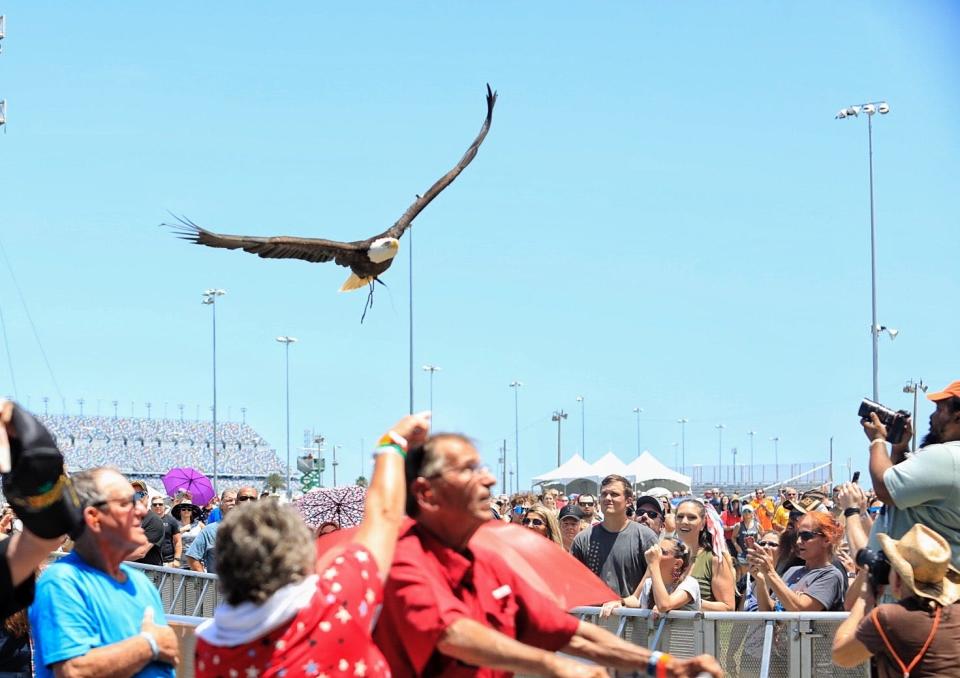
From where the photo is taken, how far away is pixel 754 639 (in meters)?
6.50

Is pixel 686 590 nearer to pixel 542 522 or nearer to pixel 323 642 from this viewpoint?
pixel 542 522

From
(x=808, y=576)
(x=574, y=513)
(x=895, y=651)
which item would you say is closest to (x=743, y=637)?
(x=808, y=576)

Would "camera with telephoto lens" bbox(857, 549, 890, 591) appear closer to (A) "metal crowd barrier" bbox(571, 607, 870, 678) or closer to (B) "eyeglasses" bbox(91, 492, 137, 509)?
(A) "metal crowd barrier" bbox(571, 607, 870, 678)

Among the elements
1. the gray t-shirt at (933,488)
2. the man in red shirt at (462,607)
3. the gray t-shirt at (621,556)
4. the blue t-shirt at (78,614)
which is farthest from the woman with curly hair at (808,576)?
Answer: the blue t-shirt at (78,614)

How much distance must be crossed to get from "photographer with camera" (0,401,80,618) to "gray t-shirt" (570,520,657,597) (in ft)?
17.4

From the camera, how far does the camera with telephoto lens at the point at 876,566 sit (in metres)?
4.57

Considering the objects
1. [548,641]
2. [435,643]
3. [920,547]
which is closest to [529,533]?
[548,641]

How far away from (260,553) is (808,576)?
4737mm

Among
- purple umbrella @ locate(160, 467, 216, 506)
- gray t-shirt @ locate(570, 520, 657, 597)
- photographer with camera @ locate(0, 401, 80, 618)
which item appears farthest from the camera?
purple umbrella @ locate(160, 467, 216, 506)

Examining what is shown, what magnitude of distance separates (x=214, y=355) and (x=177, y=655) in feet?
171

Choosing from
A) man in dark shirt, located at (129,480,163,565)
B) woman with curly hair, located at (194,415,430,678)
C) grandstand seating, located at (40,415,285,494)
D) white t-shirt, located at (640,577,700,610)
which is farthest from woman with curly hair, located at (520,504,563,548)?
grandstand seating, located at (40,415,285,494)

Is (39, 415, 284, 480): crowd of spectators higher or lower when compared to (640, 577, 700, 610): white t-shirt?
lower

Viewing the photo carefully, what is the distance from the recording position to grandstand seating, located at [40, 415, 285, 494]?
117 m

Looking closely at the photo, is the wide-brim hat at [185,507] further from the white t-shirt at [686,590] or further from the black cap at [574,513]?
the white t-shirt at [686,590]
